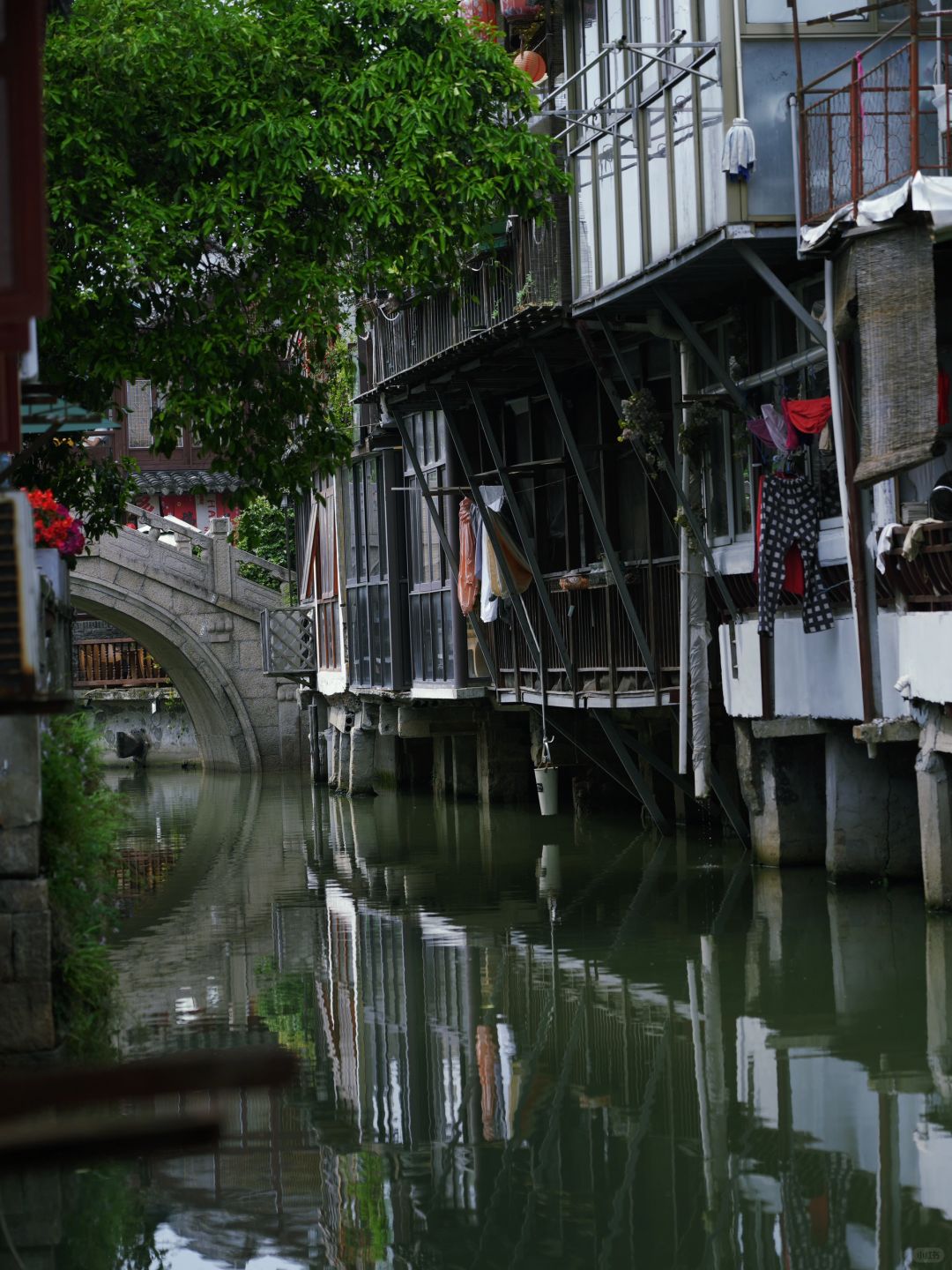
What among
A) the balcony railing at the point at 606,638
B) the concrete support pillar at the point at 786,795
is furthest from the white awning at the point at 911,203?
the balcony railing at the point at 606,638

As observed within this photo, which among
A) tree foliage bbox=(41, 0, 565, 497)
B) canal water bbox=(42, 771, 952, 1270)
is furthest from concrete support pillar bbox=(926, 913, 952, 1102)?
tree foliage bbox=(41, 0, 565, 497)

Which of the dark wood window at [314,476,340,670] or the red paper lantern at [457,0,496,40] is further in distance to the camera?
the dark wood window at [314,476,340,670]

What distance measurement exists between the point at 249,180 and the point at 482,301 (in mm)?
4927

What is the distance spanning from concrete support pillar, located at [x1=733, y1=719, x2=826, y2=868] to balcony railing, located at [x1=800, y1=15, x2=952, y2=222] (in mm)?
4303

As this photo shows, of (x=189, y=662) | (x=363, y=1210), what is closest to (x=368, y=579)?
(x=189, y=662)

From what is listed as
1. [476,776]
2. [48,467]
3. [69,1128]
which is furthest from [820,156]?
[476,776]

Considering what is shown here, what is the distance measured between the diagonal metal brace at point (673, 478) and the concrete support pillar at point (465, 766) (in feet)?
29.6

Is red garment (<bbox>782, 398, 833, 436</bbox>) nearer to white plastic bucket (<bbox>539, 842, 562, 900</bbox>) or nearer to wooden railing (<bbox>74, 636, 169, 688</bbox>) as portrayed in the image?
white plastic bucket (<bbox>539, 842, 562, 900</bbox>)

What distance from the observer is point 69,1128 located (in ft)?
11.5

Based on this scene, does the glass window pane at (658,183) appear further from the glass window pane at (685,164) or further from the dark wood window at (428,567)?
the dark wood window at (428,567)

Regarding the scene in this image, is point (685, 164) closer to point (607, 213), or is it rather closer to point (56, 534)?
point (607, 213)

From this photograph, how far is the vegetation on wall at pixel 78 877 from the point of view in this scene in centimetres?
910

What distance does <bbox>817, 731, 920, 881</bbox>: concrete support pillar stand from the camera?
47.1ft

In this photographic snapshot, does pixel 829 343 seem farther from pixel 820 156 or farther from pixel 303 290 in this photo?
pixel 303 290
